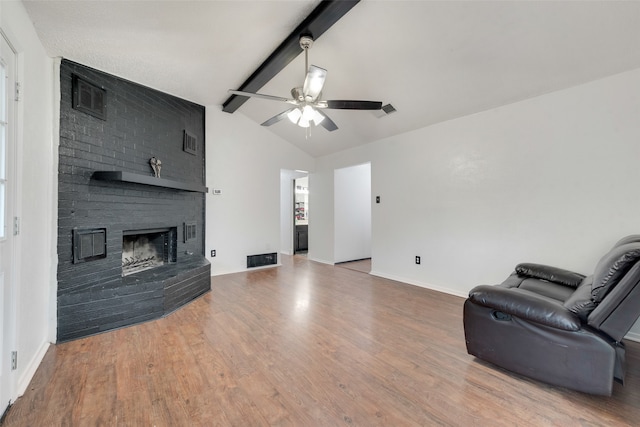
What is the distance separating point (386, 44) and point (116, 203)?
340cm

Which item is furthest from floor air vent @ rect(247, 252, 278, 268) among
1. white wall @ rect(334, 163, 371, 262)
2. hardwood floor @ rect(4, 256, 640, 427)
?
hardwood floor @ rect(4, 256, 640, 427)

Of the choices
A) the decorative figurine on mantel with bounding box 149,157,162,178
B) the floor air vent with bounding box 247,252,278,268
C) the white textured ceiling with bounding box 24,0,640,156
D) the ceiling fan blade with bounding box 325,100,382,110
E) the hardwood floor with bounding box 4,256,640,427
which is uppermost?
the white textured ceiling with bounding box 24,0,640,156

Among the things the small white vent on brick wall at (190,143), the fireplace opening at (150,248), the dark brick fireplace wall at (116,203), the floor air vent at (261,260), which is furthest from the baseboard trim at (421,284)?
the small white vent on brick wall at (190,143)

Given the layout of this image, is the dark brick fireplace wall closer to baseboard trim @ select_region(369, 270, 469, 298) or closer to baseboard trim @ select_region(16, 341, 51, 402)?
baseboard trim @ select_region(16, 341, 51, 402)

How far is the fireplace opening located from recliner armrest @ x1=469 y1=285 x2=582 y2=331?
381 centimetres

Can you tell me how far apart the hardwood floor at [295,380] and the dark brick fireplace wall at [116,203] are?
24 cm

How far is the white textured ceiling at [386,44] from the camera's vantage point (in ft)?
6.96

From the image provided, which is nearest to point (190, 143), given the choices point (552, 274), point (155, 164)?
point (155, 164)

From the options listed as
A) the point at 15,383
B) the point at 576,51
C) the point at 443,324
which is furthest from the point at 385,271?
the point at 15,383

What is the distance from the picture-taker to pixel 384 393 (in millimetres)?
1695

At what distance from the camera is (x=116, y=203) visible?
2928 mm

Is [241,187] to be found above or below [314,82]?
below

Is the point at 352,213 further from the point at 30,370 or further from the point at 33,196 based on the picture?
the point at 30,370

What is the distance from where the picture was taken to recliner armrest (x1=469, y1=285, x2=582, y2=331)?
163 centimetres
